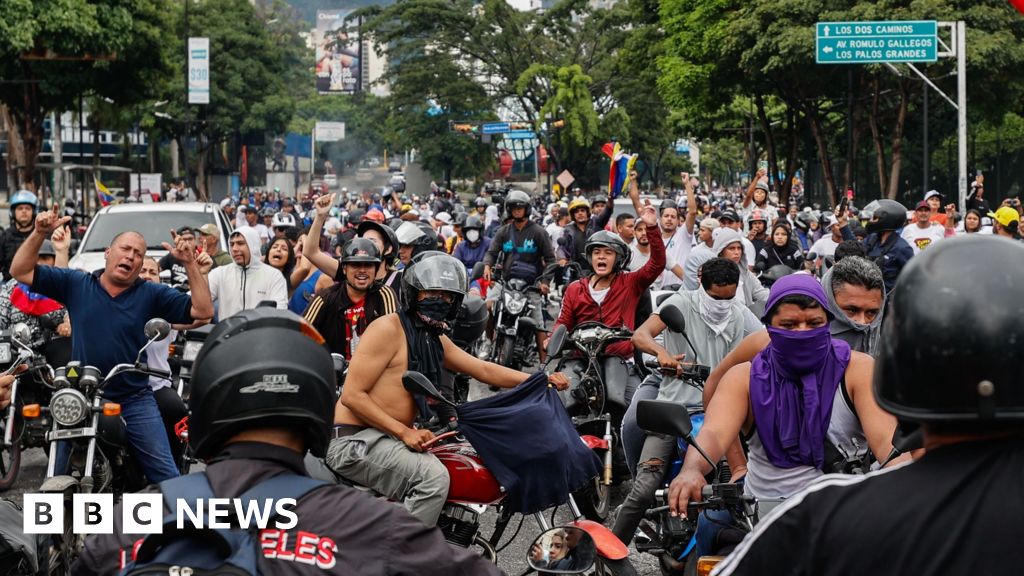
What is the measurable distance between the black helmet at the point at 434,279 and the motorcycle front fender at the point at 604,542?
125 cm

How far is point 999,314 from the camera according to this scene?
2160 millimetres

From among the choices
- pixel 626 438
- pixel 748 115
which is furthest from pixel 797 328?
pixel 748 115

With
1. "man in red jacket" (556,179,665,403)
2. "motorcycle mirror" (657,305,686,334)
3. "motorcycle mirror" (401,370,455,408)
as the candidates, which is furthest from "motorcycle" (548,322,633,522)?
"motorcycle mirror" (401,370,455,408)

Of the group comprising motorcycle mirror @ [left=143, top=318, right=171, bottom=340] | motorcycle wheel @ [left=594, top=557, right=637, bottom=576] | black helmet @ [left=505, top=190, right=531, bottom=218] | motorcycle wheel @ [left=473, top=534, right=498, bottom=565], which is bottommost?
motorcycle wheel @ [left=473, top=534, right=498, bottom=565]

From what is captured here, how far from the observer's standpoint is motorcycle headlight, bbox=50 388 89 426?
260 inches

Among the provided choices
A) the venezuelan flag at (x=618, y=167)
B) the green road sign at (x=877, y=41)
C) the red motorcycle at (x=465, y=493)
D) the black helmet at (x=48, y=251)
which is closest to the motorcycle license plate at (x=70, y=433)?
the red motorcycle at (x=465, y=493)

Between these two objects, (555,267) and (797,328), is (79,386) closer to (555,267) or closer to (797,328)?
(797,328)

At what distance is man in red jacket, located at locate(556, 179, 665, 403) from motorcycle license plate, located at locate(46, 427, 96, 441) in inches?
136

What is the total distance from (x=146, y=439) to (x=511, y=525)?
2.25 meters

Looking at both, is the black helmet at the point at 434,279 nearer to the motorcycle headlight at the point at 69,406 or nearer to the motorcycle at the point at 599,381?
the motorcycle headlight at the point at 69,406

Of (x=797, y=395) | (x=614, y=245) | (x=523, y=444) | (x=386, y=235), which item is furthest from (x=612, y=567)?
(x=386, y=235)

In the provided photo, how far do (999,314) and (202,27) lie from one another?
67123 millimetres

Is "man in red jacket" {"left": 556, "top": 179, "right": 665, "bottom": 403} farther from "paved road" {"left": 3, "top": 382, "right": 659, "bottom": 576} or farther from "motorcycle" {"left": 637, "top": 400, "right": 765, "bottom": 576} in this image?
"motorcycle" {"left": 637, "top": 400, "right": 765, "bottom": 576}

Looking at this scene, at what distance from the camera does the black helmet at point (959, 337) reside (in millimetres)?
2152
